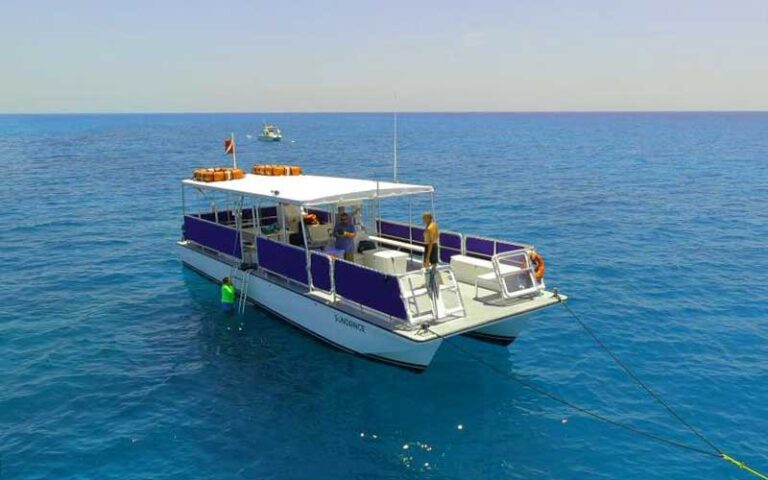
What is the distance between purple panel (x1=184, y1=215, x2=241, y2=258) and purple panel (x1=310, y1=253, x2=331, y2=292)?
4.68 meters

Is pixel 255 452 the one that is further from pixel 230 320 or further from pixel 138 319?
pixel 138 319

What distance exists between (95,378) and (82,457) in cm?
348

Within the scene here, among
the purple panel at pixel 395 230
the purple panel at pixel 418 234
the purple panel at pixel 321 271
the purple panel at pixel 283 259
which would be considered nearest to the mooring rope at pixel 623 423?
the purple panel at pixel 321 271

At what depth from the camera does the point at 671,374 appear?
13.9m

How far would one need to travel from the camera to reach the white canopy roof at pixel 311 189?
573 inches

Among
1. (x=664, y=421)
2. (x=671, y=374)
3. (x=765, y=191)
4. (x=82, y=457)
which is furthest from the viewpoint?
(x=765, y=191)

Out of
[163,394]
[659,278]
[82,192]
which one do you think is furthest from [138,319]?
[82,192]

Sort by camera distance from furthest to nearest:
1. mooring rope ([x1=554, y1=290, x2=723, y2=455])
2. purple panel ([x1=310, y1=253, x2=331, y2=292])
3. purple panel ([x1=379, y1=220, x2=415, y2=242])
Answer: purple panel ([x1=379, y1=220, x2=415, y2=242])
purple panel ([x1=310, y1=253, x2=331, y2=292])
mooring rope ([x1=554, y1=290, x2=723, y2=455])

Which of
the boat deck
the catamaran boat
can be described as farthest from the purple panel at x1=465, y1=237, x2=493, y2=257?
the boat deck

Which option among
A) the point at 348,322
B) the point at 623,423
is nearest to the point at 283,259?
the point at 348,322

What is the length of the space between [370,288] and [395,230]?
6.25 meters

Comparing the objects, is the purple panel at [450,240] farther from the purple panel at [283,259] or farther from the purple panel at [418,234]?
the purple panel at [283,259]

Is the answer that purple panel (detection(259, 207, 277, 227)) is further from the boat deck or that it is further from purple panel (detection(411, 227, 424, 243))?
the boat deck

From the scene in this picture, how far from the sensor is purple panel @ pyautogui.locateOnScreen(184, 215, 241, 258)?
1855 cm
